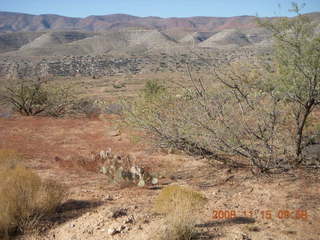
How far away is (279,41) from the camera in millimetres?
5754

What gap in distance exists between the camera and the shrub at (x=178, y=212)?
148 inches

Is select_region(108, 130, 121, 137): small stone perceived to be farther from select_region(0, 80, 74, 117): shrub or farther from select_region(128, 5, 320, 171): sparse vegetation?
select_region(0, 80, 74, 117): shrub

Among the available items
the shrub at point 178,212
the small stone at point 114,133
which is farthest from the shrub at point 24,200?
the small stone at point 114,133

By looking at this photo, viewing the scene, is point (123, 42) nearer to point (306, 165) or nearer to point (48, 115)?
point (48, 115)

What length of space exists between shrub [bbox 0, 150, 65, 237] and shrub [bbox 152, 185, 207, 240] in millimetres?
1646

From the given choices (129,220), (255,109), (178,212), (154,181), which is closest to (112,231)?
(129,220)

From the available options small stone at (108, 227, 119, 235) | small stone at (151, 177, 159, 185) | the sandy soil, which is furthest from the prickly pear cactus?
small stone at (108, 227, 119, 235)

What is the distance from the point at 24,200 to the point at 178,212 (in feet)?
7.49

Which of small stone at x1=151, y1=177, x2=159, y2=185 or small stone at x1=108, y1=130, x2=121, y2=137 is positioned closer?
small stone at x1=151, y1=177, x2=159, y2=185

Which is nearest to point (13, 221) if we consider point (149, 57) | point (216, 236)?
point (216, 236)

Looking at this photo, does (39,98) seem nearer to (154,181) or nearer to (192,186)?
(154,181)

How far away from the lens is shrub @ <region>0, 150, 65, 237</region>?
428 centimetres

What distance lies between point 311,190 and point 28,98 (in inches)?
615

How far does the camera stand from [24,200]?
14.9 ft
